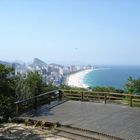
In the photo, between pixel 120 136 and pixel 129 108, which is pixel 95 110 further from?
pixel 120 136

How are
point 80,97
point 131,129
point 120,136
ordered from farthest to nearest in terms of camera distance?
1. point 80,97
2. point 131,129
3. point 120,136

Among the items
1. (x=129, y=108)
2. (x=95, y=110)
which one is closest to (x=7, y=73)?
(x=95, y=110)

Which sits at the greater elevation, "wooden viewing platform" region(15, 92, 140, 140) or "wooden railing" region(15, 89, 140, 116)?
"wooden railing" region(15, 89, 140, 116)

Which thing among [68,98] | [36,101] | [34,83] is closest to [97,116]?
[36,101]

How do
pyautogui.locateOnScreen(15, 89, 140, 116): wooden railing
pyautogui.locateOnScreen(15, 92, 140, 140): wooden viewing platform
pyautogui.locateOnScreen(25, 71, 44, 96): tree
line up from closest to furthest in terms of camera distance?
pyautogui.locateOnScreen(15, 92, 140, 140): wooden viewing platform, pyautogui.locateOnScreen(15, 89, 140, 116): wooden railing, pyautogui.locateOnScreen(25, 71, 44, 96): tree

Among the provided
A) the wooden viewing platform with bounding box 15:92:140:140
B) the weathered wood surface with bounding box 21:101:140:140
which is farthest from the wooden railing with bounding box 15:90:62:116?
the weathered wood surface with bounding box 21:101:140:140

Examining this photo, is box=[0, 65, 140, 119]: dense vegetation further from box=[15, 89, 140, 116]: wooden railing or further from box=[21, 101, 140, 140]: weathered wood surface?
box=[21, 101, 140, 140]: weathered wood surface
